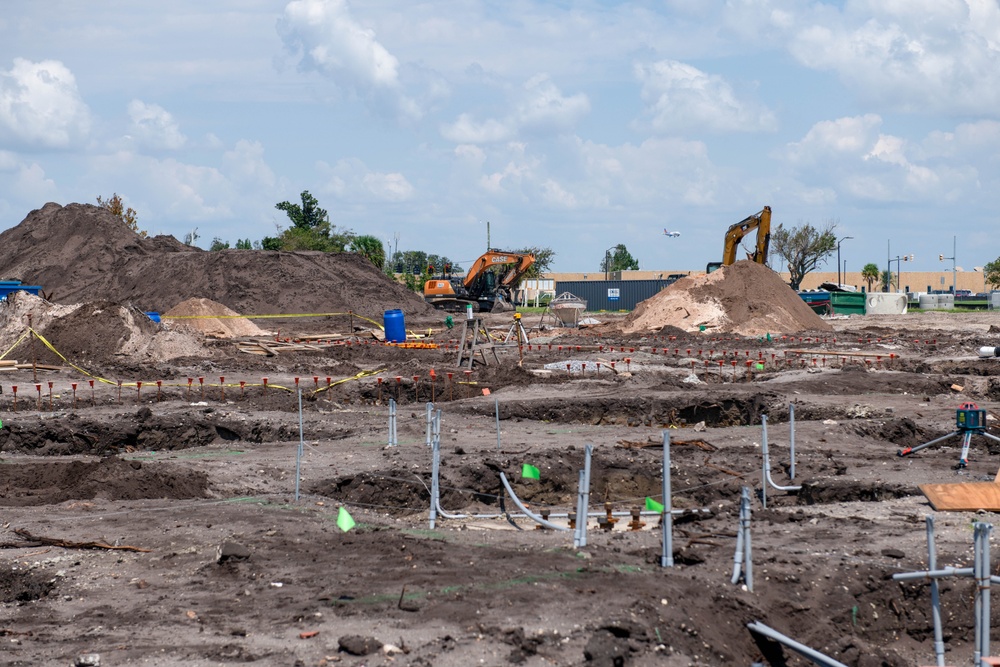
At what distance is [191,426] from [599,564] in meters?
11.7

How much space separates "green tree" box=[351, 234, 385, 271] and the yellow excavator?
43.1m

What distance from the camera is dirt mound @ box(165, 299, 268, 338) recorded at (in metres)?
42.1

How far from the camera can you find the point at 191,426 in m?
19.1

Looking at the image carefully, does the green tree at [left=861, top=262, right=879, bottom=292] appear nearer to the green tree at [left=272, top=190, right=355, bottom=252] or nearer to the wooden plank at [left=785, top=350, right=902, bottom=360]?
the green tree at [left=272, top=190, right=355, bottom=252]

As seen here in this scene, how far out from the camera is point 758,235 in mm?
48406

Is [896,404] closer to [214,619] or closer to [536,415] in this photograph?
[536,415]

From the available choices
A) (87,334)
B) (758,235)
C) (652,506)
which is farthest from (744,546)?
(758,235)

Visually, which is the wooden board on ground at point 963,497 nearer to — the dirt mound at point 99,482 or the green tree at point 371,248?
the dirt mound at point 99,482

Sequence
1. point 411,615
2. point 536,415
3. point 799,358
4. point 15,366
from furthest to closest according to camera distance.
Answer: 1. point 799,358
2. point 15,366
3. point 536,415
4. point 411,615

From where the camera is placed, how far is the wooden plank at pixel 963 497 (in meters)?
11.7

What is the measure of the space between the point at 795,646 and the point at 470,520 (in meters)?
5.88

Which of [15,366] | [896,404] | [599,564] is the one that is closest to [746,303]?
[896,404]

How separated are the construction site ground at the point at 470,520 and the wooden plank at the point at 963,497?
0.72 ft

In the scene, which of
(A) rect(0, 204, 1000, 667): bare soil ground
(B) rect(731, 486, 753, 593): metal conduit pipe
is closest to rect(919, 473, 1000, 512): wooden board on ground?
(A) rect(0, 204, 1000, 667): bare soil ground
